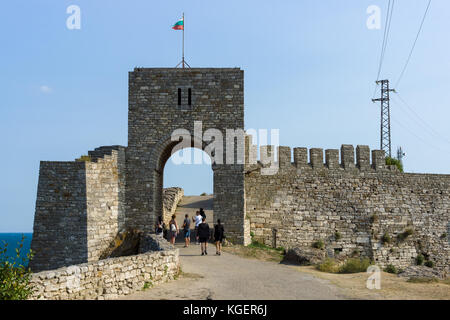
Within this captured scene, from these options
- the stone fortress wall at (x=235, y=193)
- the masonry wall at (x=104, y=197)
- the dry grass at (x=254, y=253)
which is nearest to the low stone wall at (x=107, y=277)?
the stone fortress wall at (x=235, y=193)

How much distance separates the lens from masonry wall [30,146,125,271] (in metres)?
15.3

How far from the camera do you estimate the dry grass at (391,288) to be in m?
9.07

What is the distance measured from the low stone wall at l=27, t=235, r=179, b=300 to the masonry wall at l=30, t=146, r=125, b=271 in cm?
540

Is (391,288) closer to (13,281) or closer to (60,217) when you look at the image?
(13,281)

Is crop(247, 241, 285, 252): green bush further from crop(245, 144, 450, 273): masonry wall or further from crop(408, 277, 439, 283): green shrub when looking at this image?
crop(408, 277, 439, 283): green shrub

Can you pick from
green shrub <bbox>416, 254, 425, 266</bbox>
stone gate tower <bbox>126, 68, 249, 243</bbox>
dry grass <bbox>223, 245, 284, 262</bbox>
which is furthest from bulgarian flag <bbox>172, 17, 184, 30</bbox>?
green shrub <bbox>416, 254, 425, 266</bbox>

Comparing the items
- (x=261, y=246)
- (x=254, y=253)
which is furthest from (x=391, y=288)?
(x=261, y=246)

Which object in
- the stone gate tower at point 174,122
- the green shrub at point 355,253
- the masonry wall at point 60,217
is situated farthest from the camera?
the green shrub at point 355,253

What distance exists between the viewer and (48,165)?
15844 millimetres

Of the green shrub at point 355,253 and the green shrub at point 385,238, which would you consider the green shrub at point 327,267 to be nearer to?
the green shrub at point 355,253

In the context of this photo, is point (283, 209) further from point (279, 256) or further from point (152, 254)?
point (152, 254)

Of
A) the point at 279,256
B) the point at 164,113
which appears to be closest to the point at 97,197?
the point at 164,113

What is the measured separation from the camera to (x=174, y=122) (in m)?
17.2

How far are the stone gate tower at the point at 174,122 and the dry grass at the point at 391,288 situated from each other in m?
5.19
